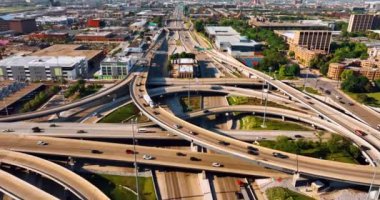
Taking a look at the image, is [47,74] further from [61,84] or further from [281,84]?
[281,84]

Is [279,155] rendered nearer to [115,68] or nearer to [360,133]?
[360,133]

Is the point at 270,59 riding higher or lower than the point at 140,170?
higher

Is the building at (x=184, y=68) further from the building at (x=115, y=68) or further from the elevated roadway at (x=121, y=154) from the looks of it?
the elevated roadway at (x=121, y=154)

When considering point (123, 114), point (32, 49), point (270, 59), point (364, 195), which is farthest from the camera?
point (32, 49)

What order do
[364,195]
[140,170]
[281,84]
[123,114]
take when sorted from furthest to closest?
[281,84] → [123,114] → [140,170] → [364,195]

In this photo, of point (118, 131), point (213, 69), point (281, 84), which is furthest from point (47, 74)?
point (281, 84)

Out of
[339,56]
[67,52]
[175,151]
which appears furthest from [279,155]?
[67,52]

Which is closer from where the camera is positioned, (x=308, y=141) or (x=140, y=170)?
(x=140, y=170)
